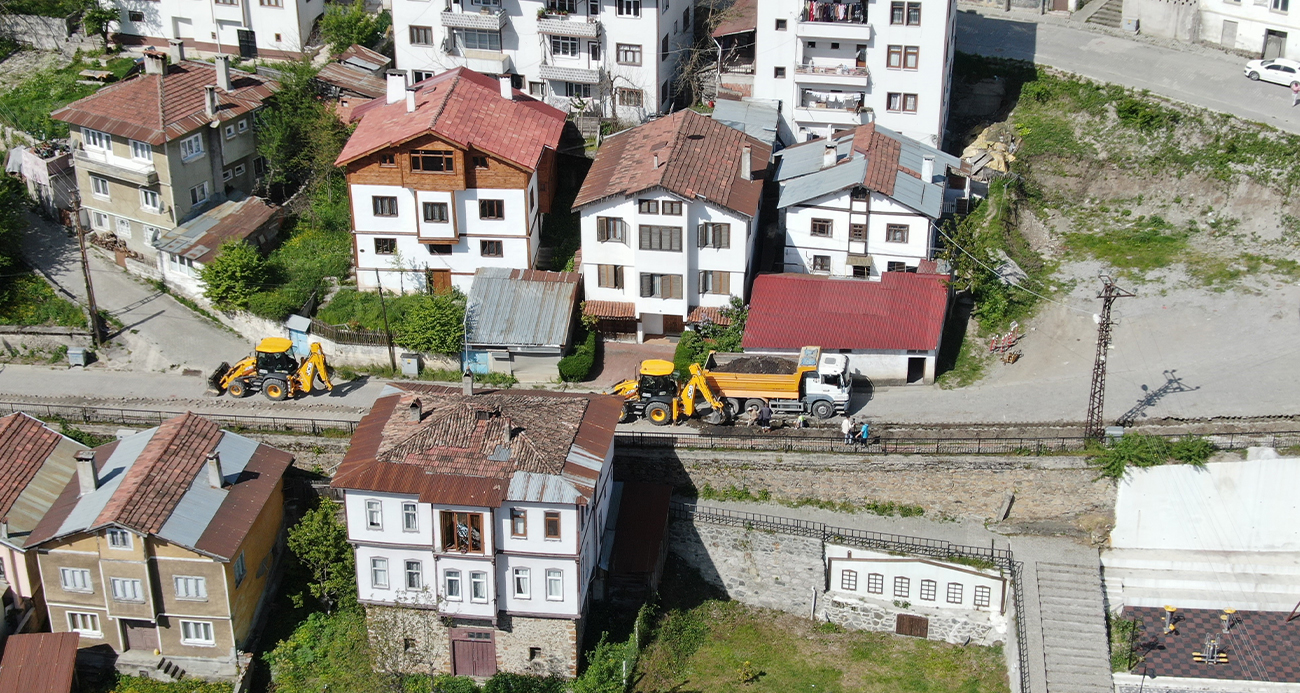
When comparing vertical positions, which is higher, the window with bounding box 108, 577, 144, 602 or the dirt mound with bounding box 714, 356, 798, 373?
the dirt mound with bounding box 714, 356, 798, 373

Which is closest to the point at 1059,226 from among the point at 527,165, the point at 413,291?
the point at 527,165

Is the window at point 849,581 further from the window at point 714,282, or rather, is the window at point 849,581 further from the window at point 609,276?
the window at point 609,276

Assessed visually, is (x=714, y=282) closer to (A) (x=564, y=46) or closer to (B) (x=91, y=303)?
(A) (x=564, y=46)

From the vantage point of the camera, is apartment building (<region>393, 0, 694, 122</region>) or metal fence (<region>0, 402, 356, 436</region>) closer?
metal fence (<region>0, 402, 356, 436</region>)

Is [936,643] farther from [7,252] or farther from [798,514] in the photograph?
[7,252]

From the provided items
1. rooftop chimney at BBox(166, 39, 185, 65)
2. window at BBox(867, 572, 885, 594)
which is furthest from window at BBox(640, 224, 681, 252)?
rooftop chimney at BBox(166, 39, 185, 65)

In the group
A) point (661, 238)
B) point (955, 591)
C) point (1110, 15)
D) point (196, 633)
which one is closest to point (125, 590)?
point (196, 633)

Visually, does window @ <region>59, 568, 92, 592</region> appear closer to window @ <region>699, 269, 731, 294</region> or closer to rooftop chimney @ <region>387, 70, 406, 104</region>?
rooftop chimney @ <region>387, 70, 406, 104</region>
